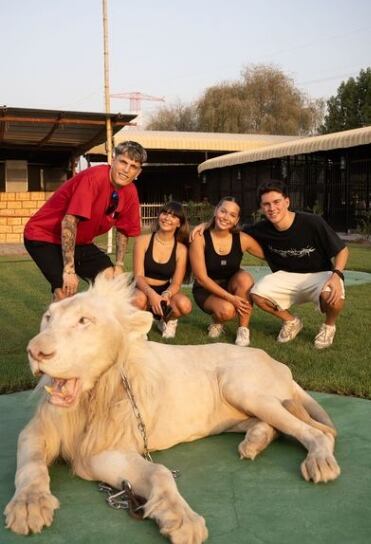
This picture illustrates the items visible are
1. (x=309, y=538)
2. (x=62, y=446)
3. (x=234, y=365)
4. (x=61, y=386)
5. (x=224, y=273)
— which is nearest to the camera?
(x=309, y=538)

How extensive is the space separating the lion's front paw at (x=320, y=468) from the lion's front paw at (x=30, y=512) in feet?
4.33

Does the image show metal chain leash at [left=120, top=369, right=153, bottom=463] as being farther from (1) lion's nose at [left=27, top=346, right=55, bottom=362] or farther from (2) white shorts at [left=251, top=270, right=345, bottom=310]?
(2) white shorts at [left=251, top=270, right=345, bottom=310]

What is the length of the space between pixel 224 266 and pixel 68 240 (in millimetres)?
2235

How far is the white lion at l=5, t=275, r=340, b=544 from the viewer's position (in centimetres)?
298

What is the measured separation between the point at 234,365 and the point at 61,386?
126 cm

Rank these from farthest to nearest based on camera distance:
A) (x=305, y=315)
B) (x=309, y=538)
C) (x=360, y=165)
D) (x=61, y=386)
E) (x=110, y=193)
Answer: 1. (x=360, y=165)
2. (x=305, y=315)
3. (x=110, y=193)
4. (x=61, y=386)
5. (x=309, y=538)

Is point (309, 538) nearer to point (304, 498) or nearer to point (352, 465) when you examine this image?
point (304, 498)

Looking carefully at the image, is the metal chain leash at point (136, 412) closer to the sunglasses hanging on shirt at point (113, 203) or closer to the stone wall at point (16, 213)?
the sunglasses hanging on shirt at point (113, 203)

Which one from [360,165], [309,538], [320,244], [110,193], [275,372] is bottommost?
[309,538]

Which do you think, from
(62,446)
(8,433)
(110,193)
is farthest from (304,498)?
(110,193)

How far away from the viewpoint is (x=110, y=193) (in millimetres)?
6039

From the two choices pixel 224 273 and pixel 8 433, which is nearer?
pixel 8 433

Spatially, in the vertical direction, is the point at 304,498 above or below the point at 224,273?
below

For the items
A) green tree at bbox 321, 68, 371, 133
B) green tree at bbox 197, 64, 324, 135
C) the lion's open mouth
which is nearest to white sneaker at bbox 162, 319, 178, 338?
the lion's open mouth
